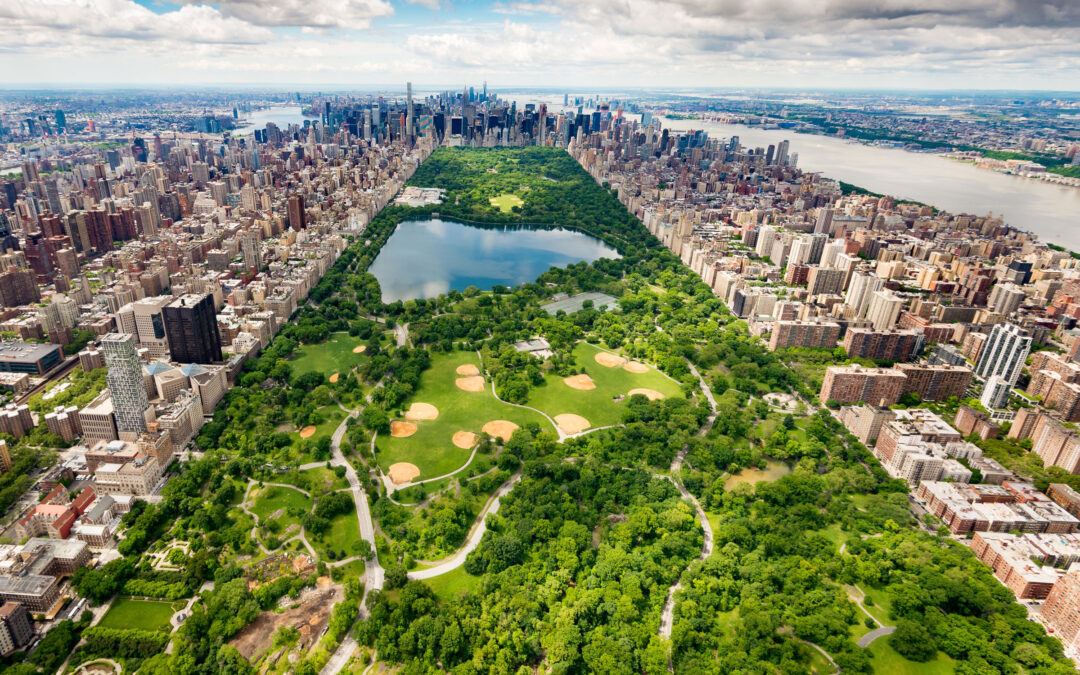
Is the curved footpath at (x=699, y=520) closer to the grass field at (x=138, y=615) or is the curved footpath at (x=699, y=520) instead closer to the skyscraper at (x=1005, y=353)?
the grass field at (x=138, y=615)

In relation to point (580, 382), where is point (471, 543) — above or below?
below

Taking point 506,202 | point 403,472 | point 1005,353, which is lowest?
point 403,472

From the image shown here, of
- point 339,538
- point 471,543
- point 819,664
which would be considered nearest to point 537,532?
point 471,543

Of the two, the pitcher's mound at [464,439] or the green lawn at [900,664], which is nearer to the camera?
the green lawn at [900,664]

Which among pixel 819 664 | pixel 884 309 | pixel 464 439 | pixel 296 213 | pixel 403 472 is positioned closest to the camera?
pixel 819 664

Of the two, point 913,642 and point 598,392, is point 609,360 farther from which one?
point 913,642

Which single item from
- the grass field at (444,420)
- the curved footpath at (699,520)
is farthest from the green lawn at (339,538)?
the curved footpath at (699,520)
